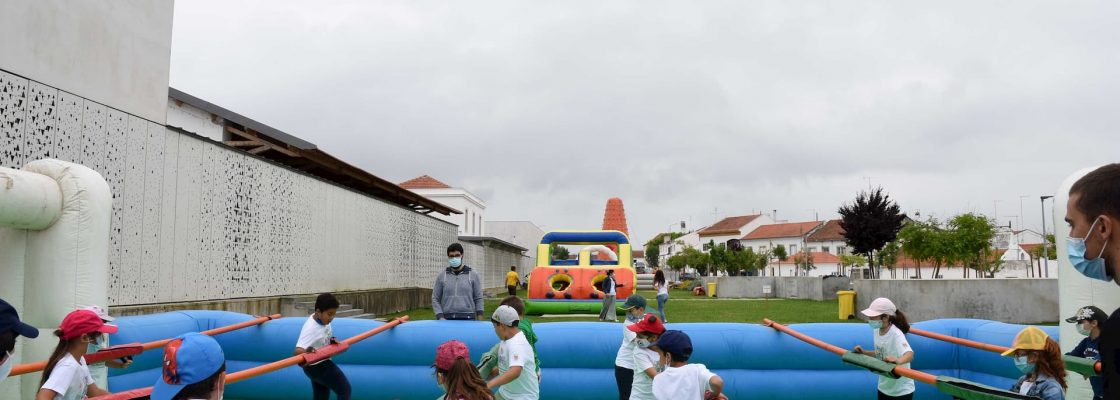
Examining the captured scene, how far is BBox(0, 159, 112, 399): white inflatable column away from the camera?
5.80 metres

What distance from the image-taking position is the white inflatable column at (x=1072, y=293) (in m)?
5.69

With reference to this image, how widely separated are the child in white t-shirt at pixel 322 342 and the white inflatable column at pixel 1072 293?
18.5 ft

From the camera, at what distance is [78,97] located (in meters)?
8.86

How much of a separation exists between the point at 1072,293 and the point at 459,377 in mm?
5040

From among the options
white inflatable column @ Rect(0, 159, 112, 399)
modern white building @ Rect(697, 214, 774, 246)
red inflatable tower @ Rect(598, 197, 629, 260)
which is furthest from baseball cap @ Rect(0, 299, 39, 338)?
modern white building @ Rect(697, 214, 774, 246)

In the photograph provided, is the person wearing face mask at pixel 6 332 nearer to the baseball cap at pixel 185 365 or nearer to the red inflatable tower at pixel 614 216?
the baseball cap at pixel 185 365

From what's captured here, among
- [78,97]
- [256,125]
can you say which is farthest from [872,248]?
[78,97]

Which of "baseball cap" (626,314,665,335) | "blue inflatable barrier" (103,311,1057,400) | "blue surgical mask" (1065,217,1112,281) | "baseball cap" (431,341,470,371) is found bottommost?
"blue inflatable barrier" (103,311,1057,400)

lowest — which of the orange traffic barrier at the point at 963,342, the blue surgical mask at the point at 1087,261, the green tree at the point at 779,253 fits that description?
the orange traffic barrier at the point at 963,342

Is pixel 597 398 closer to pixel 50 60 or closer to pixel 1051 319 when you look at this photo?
pixel 50 60

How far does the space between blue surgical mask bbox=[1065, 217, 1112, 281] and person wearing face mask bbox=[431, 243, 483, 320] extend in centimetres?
641

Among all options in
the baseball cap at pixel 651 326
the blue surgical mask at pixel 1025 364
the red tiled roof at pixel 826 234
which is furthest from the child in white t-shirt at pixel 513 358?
the red tiled roof at pixel 826 234

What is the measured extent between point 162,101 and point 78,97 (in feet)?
7.29

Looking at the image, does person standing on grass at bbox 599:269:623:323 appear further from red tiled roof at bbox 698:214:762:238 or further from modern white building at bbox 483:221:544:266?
red tiled roof at bbox 698:214:762:238
